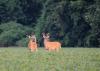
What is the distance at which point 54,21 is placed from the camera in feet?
125

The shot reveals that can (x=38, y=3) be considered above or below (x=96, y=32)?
above

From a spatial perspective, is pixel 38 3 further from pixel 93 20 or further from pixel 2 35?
pixel 93 20

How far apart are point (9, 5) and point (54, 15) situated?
9.32m

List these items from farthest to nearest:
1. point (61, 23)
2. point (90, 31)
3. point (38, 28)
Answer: point (38, 28) < point (61, 23) < point (90, 31)

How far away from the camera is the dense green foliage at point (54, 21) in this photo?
34019mm

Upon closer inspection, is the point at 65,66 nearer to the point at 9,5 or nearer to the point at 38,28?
the point at 38,28

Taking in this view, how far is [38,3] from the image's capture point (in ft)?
153

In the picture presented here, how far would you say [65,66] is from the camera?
1202cm

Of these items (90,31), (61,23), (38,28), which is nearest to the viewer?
(90,31)

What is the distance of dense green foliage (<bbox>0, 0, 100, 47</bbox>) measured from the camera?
34.0 m

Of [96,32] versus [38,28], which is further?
[38,28]

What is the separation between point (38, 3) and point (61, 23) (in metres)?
9.89

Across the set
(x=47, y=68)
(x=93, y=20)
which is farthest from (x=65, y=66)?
(x=93, y=20)

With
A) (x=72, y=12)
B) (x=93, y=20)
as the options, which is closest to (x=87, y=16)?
(x=93, y=20)
